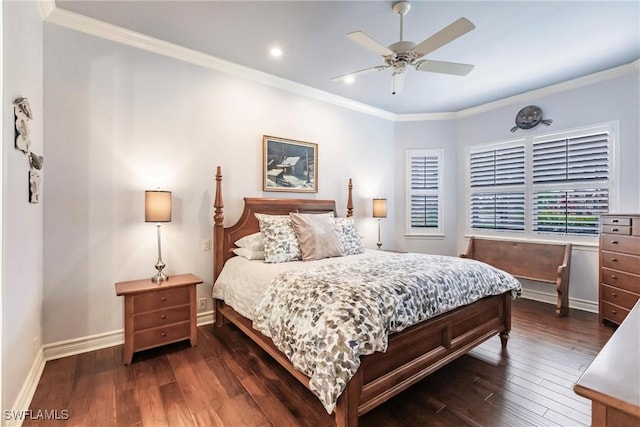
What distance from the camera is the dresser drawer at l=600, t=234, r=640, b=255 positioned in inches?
114

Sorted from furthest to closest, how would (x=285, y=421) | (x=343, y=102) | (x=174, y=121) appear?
(x=343, y=102) → (x=174, y=121) → (x=285, y=421)

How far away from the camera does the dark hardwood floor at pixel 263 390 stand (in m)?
1.74

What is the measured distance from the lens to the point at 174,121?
9.84ft

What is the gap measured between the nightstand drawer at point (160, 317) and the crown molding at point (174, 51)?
253cm

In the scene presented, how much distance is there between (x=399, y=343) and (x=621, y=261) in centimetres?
294

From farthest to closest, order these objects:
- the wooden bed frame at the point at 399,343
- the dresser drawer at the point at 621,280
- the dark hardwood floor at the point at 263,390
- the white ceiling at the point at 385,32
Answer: the dresser drawer at the point at 621,280 → the white ceiling at the point at 385,32 → the dark hardwood floor at the point at 263,390 → the wooden bed frame at the point at 399,343

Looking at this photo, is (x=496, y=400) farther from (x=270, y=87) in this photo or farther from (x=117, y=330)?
(x=270, y=87)

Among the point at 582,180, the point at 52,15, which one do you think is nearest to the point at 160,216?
the point at 52,15

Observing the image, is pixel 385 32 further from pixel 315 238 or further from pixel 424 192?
pixel 424 192

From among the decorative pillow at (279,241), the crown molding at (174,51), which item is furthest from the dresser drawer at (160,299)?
the crown molding at (174,51)

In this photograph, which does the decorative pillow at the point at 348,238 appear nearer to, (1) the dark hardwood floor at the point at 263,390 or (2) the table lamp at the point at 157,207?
(1) the dark hardwood floor at the point at 263,390

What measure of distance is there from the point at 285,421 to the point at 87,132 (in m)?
2.84

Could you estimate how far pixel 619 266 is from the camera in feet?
9.97

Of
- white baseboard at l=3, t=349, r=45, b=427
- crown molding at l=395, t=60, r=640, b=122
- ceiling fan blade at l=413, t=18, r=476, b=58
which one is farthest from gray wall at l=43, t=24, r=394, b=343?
crown molding at l=395, t=60, r=640, b=122
